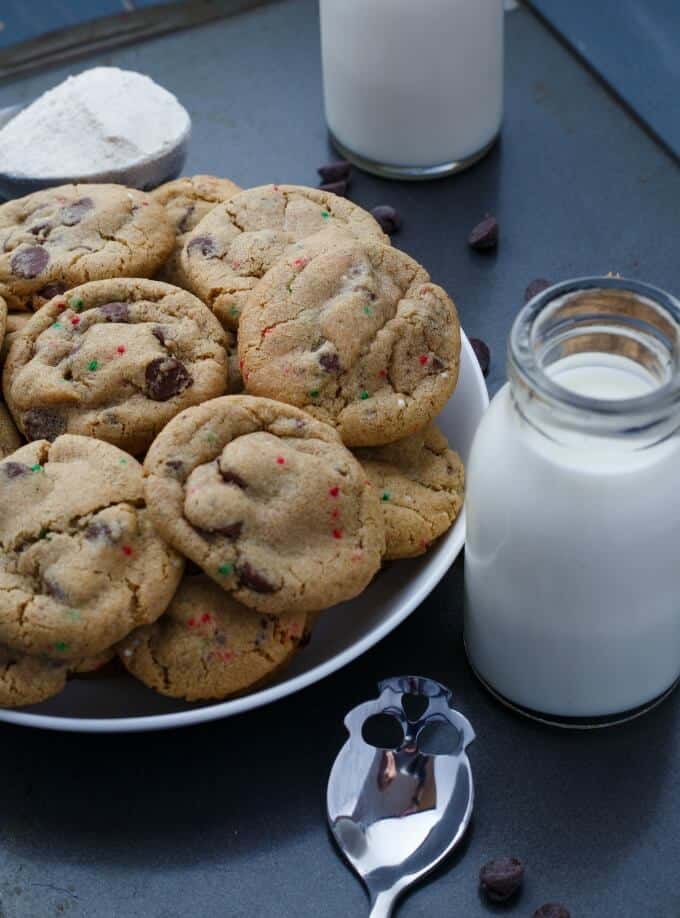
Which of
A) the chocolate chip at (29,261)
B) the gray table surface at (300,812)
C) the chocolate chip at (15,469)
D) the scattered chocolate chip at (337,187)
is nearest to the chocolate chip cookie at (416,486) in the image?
the gray table surface at (300,812)

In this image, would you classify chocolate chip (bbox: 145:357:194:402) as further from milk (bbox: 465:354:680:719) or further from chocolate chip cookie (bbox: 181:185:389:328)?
milk (bbox: 465:354:680:719)

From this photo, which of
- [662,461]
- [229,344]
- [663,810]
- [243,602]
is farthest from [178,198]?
[663,810]

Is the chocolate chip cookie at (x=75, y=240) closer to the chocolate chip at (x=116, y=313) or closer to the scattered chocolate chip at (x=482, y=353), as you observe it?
the chocolate chip at (x=116, y=313)

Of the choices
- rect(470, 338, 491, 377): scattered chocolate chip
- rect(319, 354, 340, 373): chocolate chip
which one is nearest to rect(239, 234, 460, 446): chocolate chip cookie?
rect(319, 354, 340, 373): chocolate chip

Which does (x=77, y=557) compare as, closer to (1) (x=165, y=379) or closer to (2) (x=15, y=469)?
(2) (x=15, y=469)

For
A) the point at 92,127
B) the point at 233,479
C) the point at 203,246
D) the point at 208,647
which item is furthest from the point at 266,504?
the point at 92,127

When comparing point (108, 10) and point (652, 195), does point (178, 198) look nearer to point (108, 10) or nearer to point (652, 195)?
point (652, 195)
